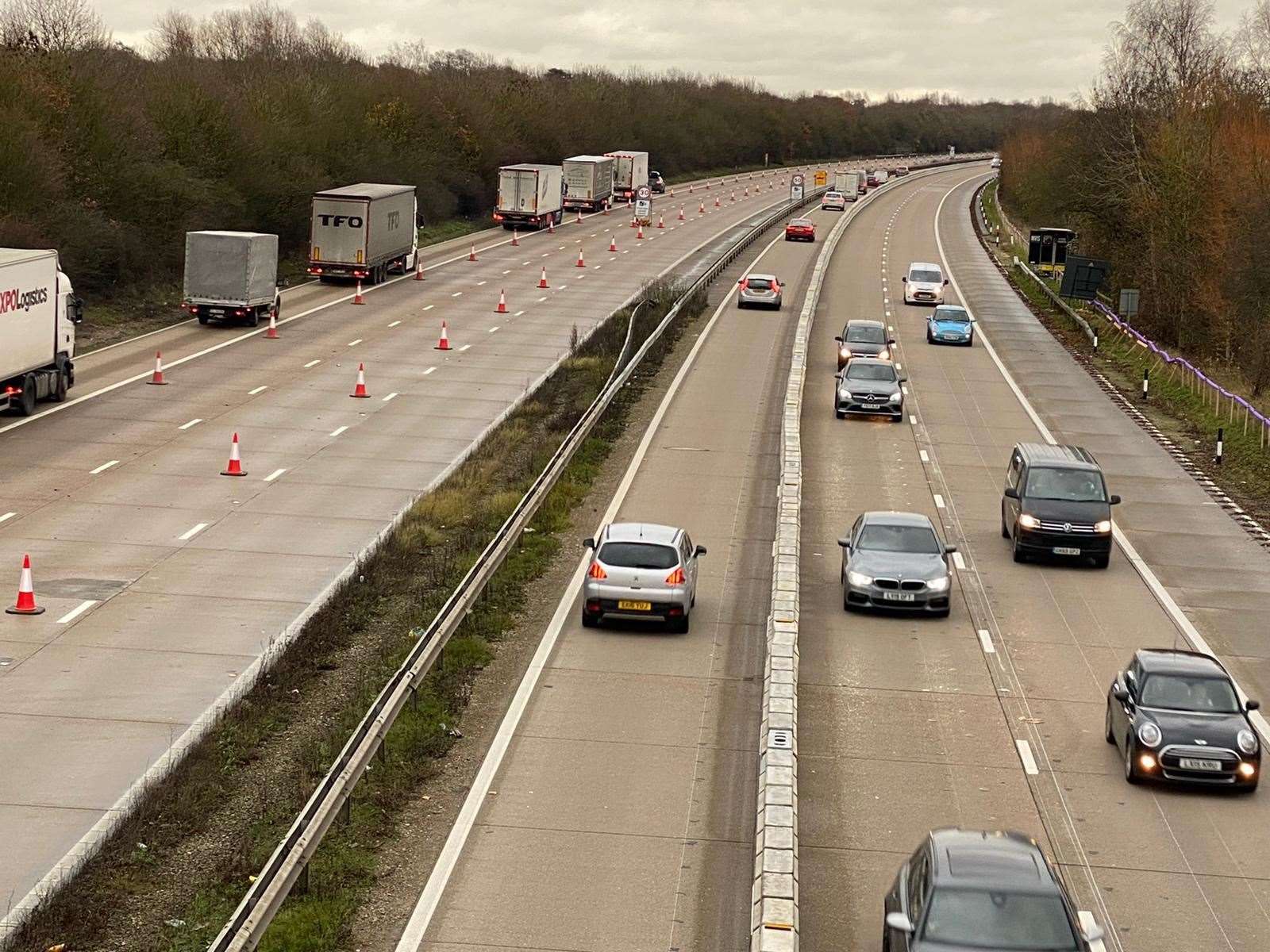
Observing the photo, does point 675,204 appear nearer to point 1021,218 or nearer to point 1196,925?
point 1021,218

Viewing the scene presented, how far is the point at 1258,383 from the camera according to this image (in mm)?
49875

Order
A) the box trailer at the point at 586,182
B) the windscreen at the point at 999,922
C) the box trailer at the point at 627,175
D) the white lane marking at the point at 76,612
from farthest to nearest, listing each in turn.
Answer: the box trailer at the point at 627,175 → the box trailer at the point at 586,182 → the white lane marking at the point at 76,612 → the windscreen at the point at 999,922

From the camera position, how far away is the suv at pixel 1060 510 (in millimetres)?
28953

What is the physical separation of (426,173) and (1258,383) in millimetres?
57434

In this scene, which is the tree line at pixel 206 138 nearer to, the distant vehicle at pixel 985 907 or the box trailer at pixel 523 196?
the box trailer at pixel 523 196

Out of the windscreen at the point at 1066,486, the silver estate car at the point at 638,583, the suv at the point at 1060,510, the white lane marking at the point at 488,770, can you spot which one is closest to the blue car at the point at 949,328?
the white lane marking at the point at 488,770

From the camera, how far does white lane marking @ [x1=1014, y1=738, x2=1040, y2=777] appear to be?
19.1 metres

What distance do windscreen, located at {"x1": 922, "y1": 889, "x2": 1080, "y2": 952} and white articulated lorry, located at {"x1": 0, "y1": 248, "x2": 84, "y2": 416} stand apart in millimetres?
28346

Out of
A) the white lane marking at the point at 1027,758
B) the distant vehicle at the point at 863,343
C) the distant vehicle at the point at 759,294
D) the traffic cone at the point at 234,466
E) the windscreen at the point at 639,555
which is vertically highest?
the distant vehicle at the point at 759,294

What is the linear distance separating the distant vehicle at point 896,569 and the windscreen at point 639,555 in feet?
9.40

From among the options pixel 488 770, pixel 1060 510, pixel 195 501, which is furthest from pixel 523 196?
pixel 488 770

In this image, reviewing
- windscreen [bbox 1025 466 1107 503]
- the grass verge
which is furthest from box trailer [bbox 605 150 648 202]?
windscreen [bbox 1025 466 1107 503]

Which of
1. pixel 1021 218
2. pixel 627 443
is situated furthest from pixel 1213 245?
pixel 1021 218

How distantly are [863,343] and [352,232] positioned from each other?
2227cm
